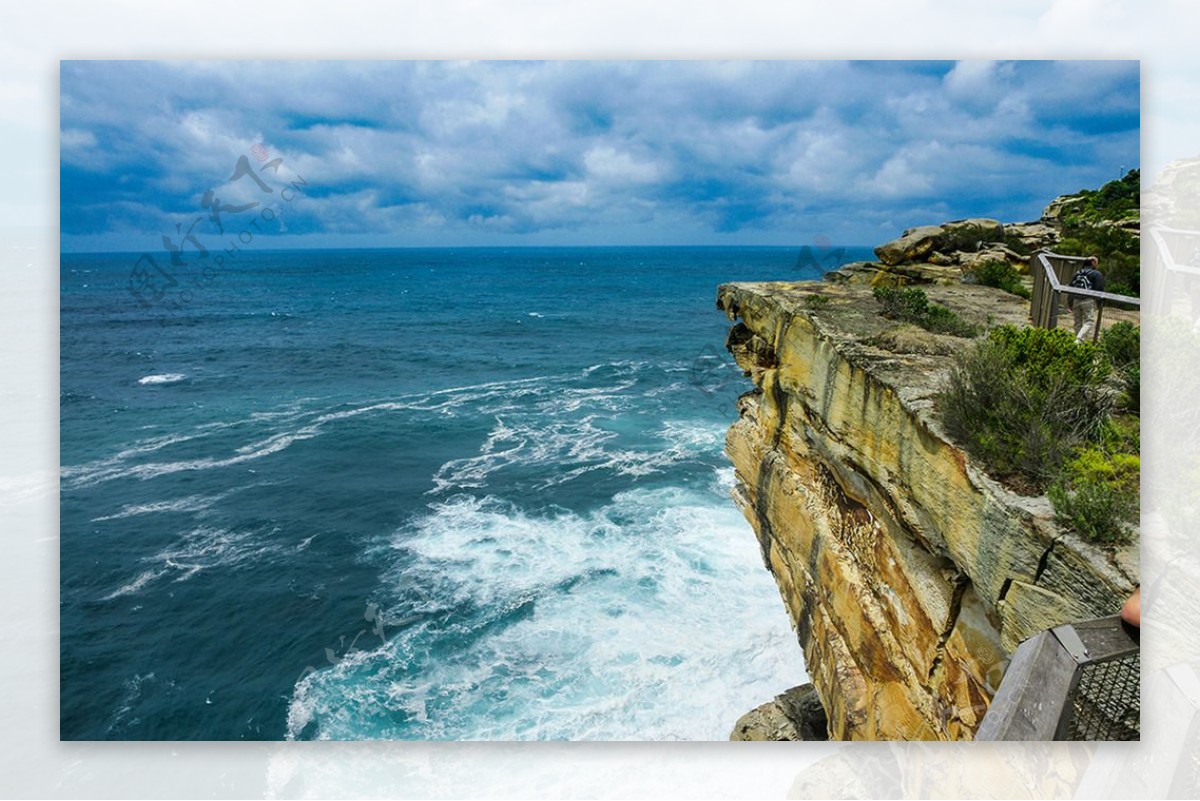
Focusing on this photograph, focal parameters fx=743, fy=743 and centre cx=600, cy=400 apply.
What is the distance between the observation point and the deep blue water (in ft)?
29.1

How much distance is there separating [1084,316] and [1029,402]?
7.01ft

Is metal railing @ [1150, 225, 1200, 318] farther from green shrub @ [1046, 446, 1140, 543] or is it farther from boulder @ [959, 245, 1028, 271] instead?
boulder @ [959, 245, 1028, 271]

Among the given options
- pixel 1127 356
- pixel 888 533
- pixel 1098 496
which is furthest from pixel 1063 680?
pixel 1127 356

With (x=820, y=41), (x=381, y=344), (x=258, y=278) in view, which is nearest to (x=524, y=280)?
(x=258, y=278)

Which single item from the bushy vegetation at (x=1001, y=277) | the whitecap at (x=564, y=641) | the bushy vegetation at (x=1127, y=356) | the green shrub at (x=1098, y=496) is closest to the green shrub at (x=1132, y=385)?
the bushy vegetation at (x=1127, y=356)

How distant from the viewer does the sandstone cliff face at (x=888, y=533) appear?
4.14 metres

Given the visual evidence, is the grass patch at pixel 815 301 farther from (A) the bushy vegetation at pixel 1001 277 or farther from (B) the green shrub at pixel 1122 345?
(A) the bushy vegetation at pixel 1001 277

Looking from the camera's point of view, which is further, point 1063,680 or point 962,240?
point 962,240

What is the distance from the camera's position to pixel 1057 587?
3.93 meters

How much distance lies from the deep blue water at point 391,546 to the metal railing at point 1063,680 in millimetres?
4750

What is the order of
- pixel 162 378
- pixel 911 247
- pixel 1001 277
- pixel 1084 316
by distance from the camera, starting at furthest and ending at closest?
pixel 162 378 < pixel 911 247 < pixel 1001 277 < pixel 1084 316

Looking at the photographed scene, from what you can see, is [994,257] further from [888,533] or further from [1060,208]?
[888,533]

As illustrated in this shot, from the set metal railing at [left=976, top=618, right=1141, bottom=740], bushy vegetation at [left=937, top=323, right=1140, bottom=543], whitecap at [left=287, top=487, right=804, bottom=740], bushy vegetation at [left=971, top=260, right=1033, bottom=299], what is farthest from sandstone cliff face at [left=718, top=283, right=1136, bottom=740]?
whitecap at [left=287, top=487, right=804, bottom=740]

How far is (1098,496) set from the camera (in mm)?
3975
